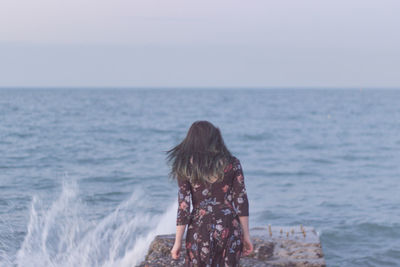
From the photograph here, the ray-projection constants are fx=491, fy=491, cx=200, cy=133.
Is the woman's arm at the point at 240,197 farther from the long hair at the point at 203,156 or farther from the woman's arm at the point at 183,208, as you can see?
the woman's arm at the point at 183,208

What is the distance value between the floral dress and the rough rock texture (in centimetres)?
163

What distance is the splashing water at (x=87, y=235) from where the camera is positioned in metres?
7.78

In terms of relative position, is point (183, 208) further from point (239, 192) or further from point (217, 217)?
point (239, 192)

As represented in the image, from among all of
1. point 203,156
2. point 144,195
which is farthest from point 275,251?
point 144,195

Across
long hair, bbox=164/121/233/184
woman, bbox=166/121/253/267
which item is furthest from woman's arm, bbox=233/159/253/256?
long hair, bbox=164/121/233/184

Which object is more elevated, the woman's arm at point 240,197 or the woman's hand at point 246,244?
the woman's arm at point 240,197

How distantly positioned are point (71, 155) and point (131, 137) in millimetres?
7645

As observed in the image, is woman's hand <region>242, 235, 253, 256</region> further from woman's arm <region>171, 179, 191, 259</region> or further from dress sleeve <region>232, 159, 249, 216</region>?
woman's arm <region>171, 179, 191, 259</region>

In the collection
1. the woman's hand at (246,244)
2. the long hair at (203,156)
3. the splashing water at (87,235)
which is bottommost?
the splashing water at (87,235)

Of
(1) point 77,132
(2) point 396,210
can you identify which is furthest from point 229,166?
(1) point 77,132

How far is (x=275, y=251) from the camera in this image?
5.85 metres

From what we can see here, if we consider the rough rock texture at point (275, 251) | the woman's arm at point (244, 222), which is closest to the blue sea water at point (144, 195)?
the rough rock texture at point (275, 251)

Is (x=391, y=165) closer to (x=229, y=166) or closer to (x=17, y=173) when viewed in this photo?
(x=17, y=173)

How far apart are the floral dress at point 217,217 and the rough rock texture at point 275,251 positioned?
5.34ft
